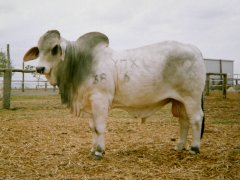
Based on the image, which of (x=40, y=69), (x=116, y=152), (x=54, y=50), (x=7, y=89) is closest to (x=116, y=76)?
(x=54, y=50)

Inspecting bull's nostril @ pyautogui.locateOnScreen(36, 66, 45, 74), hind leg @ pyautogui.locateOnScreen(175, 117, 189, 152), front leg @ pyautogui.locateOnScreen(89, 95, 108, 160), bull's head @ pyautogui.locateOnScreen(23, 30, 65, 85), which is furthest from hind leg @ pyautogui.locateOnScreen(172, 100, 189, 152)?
bull's nostril @ pyautogui.locateOnScreen(36, 66, 45, 74)

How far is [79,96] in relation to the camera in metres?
4.19

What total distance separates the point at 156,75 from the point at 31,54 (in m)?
1.63

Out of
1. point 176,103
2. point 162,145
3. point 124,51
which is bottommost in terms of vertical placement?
point 162,145

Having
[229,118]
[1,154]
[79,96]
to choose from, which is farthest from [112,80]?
[229,118]

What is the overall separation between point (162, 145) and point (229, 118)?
3.78 m

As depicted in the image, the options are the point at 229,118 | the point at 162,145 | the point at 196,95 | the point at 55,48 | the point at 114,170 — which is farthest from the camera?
the point at 229,118

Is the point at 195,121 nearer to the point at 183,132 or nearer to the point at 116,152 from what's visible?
the point at 183,132

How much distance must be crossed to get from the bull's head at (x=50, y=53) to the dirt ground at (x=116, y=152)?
1050mm

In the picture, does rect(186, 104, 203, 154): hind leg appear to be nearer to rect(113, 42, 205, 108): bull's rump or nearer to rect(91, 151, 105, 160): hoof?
rect(113, 42, 205, 108): bull's rump

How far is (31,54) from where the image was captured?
4402 millimetres

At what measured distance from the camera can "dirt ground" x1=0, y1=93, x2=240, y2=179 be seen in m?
3.47

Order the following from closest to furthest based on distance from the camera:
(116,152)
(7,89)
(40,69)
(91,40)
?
(40,69), (91,40), (116,152), (7,89)

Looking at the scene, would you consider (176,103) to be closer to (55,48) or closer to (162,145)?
(162,145)
